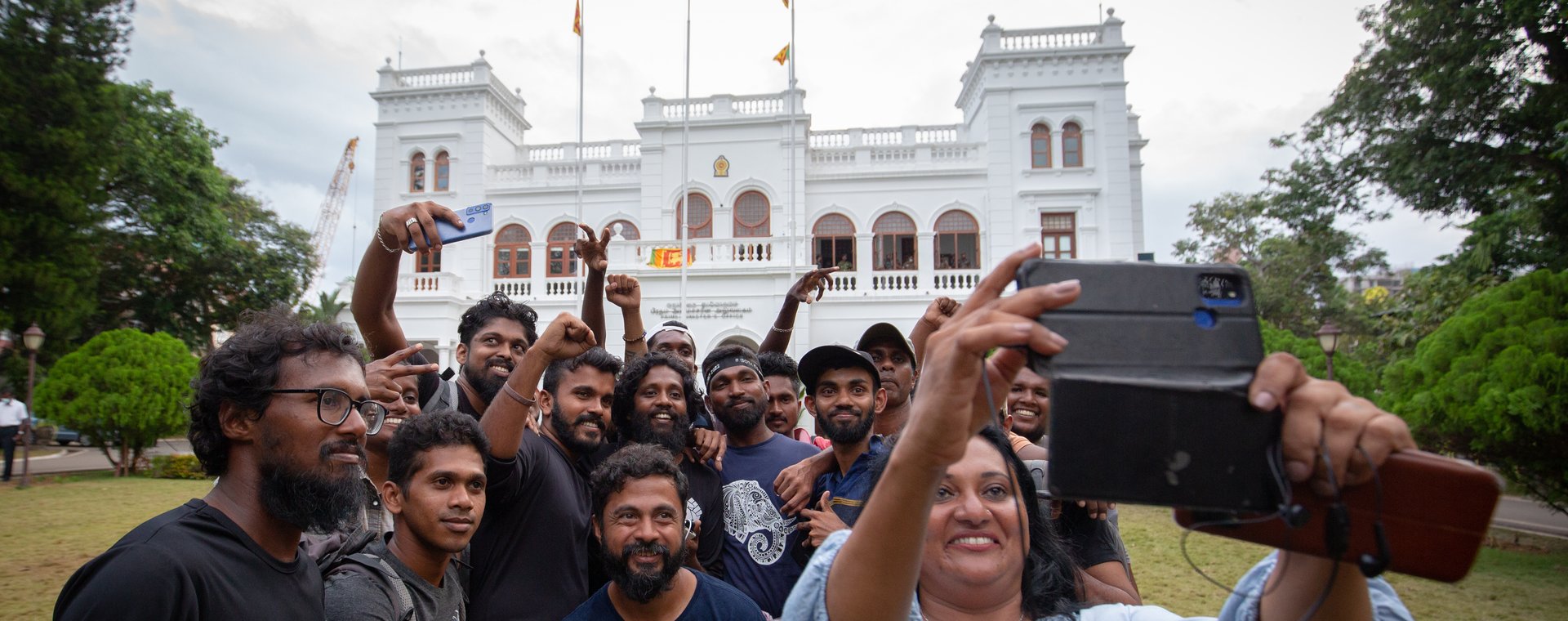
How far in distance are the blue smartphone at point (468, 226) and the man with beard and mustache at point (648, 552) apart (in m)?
1.01

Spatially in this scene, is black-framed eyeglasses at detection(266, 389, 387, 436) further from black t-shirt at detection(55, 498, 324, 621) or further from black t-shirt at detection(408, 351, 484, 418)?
black t-shirt at detection(408, 351, 484, 418)

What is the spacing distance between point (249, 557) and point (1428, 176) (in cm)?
1676

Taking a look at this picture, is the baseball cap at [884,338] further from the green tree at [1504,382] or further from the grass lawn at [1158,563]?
the green tree at [1504,382]

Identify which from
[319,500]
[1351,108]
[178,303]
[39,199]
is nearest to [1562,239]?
[1351,108]

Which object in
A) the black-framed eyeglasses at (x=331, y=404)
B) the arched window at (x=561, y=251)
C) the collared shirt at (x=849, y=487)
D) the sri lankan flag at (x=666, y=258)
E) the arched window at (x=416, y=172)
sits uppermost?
the arched window at (x=416, y=172)

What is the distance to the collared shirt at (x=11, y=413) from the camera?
49.8 feet

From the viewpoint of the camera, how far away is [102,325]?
72.8 ft

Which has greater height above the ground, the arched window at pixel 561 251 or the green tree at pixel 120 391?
the arched window at pixel 561 251

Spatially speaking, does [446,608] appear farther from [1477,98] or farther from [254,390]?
[1477,98]

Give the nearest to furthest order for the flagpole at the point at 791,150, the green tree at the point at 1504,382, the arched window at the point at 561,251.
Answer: the green tree at the point at 1504,382
the flagpole at the point at 791,150
the arched window at the point at 561,251

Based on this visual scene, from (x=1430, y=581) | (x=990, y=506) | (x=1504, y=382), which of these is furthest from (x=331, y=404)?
(x=1504, y=382)

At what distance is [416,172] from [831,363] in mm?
24774

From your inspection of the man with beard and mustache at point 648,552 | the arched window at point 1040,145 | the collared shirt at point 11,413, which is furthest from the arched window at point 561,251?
the man with beard and mustache at point 648,552

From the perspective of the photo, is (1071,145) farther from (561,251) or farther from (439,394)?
(439,394)
